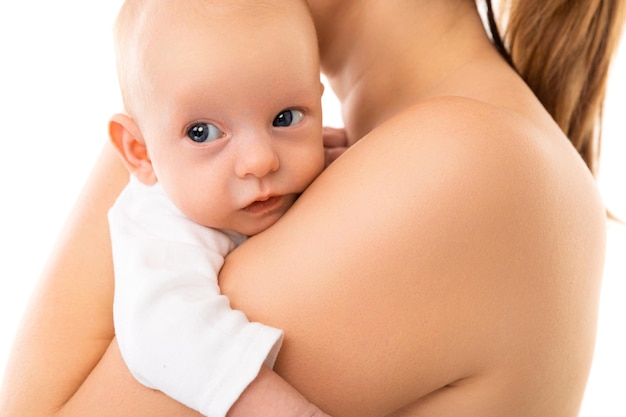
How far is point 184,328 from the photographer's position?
0.92 meters

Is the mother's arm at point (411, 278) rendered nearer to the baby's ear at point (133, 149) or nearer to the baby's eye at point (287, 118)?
the baby's eye at point (287, 118)

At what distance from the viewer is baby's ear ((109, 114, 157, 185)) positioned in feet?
3.64

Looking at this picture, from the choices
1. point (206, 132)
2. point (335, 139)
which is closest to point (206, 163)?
point (206, 132)

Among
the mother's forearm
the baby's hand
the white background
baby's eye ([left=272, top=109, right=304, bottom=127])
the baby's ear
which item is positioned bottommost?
the white background

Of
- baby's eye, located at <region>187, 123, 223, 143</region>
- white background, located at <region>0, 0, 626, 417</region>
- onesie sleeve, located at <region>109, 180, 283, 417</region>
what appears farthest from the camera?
white background, located at <region>0, 0, 626, 417</region>

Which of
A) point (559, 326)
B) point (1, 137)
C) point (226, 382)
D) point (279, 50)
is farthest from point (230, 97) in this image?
point (1, 137)

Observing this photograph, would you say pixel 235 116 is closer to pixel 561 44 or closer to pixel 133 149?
pixel 133 149

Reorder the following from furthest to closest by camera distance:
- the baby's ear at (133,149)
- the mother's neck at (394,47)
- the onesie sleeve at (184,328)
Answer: the mother's neck at (394,47) < the baby's ear at (133,149) < the onesie sleeve at (184,328)

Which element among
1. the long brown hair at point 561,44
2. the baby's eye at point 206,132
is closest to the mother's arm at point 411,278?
the baby's eye at point 206,132

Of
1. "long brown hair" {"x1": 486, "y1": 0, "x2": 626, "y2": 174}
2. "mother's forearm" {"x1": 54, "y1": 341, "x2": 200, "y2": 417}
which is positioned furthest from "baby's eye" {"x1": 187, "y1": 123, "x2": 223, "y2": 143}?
"long brown hair" {"x1": 486, "y1": 0, "x2": 626, "y2": 174}

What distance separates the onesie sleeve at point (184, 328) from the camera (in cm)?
90

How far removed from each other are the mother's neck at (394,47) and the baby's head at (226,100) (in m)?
0.22

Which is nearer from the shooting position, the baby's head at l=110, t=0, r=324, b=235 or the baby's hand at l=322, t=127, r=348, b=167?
the baby's head at l=110, t=0, r=324, b=235

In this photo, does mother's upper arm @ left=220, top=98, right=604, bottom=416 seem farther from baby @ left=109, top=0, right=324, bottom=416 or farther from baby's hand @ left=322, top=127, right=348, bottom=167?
baby's hand @ left=322, top=127, right=348, bottom=167
